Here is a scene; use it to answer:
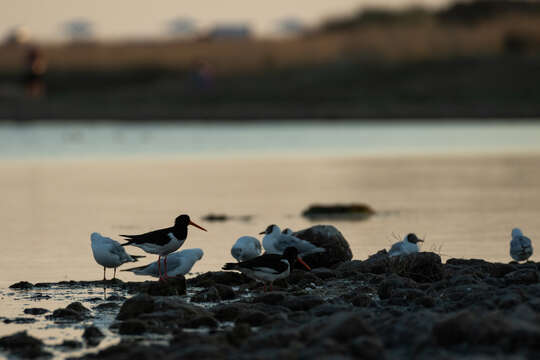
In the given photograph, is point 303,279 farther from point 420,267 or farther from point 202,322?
point 202,322

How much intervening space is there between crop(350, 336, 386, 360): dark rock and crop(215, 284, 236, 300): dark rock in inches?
116

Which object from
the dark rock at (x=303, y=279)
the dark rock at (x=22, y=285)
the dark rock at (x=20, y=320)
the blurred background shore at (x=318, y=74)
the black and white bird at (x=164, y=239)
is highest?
the blurred background shore at (x=318, y=74)

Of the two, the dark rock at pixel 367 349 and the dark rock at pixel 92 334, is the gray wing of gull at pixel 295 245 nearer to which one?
the dark rock at pixel 92 334

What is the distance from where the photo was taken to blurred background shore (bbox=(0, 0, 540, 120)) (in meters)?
51.6

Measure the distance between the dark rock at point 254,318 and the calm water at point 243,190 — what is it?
132cm

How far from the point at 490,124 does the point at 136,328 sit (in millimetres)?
37534

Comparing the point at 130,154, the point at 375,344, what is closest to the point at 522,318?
the point at 375,344

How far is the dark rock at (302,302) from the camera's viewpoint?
973 cm

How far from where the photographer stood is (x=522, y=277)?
10648 millimetres

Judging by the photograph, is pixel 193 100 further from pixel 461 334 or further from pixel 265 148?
pixel 461 334

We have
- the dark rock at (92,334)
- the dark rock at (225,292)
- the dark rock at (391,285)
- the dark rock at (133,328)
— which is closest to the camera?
the dark rock at (92,334)

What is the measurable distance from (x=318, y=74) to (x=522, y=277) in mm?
45754

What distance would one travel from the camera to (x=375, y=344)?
7715 mm

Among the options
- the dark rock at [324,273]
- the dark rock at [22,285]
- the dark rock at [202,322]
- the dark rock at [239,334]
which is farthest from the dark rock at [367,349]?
the dark rock at [22,285]
